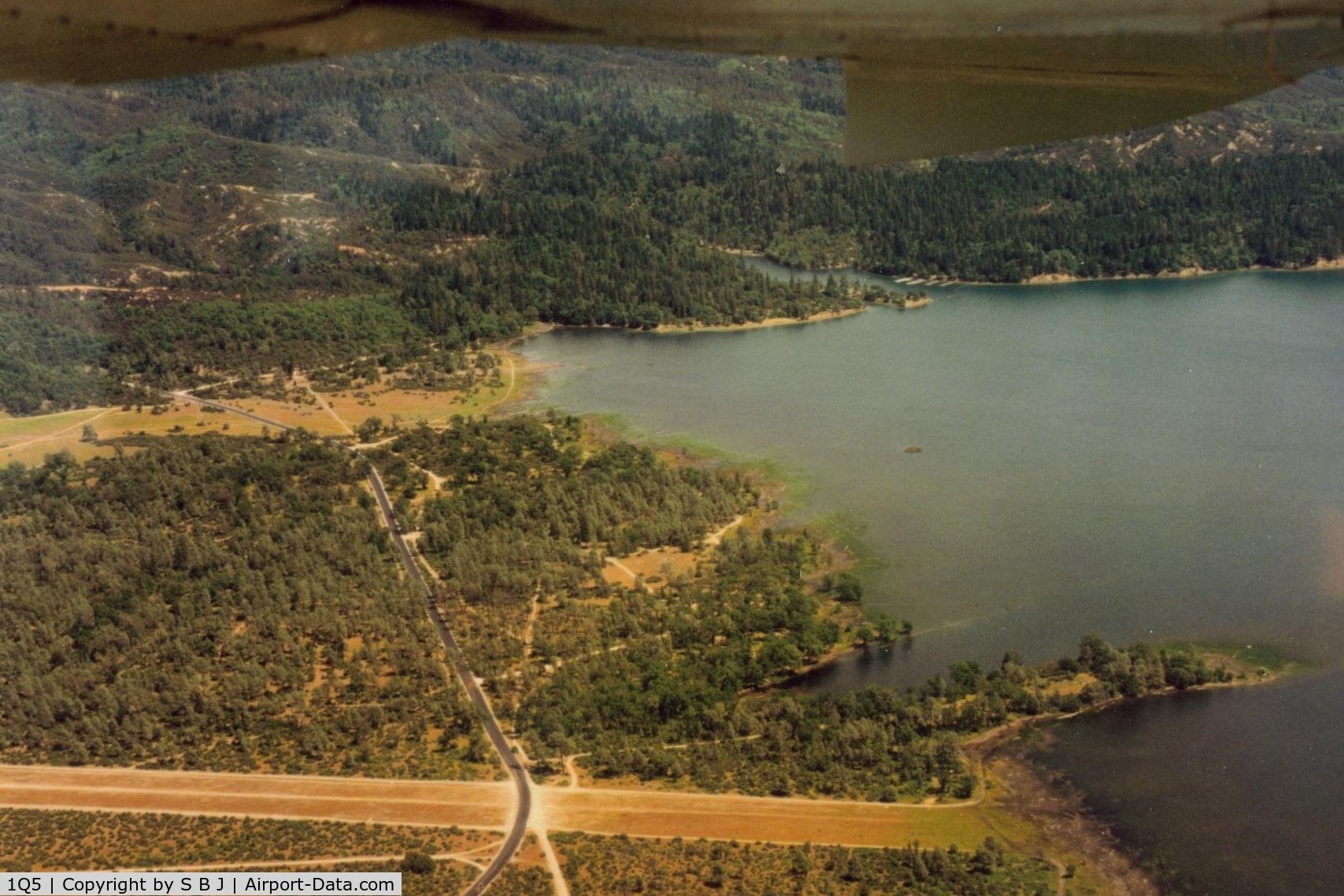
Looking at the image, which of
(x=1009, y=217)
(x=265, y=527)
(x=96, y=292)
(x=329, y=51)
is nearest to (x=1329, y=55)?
(x=329, y=51)

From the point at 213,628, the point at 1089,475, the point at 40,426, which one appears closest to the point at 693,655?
the point at 213,628

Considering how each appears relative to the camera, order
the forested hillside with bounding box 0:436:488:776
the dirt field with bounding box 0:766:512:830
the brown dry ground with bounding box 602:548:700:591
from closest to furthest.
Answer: the dirt field with bounding box 0:766:512:830 < the forested hillside with bounding box 0:436:488:776 < the brown dry ground with bounding box 602:548:700:591

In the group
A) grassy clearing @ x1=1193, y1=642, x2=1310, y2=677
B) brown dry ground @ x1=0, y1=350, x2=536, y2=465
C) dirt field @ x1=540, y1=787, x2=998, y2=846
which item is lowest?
brown dry ground @ x1=0, y1=350, x2=536, y2=465

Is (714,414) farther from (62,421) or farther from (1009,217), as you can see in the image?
(1009,217)

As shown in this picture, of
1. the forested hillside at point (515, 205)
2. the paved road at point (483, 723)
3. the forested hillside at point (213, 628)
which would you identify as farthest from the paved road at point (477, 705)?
the forested hillside at point (515, 205)

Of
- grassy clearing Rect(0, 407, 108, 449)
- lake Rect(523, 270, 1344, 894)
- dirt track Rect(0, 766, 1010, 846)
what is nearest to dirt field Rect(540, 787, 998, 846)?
dirt track Rect(0, 766, 1010, 846)

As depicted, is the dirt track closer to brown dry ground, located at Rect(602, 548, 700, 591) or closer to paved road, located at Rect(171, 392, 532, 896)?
paved road, located at Rect(171, 392, 532, 896)

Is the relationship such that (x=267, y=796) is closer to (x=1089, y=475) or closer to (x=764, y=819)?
(x=764, y=819)
